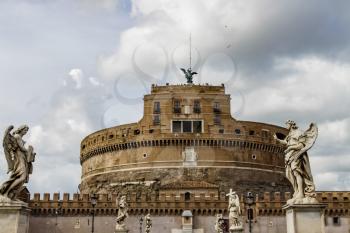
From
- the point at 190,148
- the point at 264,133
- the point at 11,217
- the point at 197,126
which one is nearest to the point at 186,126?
the point at 197,126

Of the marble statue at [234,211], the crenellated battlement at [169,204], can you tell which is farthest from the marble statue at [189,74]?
the marble statue at [234,211]

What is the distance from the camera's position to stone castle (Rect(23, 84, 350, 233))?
2140 inches

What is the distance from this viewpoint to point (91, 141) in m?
70.5

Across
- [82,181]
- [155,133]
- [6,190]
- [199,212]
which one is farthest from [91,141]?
[6,190]

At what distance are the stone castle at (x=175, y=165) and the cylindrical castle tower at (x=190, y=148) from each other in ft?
0.39

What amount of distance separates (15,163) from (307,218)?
6339mm

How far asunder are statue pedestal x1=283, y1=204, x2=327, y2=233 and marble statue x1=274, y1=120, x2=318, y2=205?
13cm

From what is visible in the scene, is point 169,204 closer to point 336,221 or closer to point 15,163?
point 336,221

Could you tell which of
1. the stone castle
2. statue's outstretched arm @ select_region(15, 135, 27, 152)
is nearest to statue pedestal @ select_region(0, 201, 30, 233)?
statue's outstretched arm @ select_region(15, 135, 27, 152)

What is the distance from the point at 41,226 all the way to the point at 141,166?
47.9 feet

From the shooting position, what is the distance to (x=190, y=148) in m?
62.2

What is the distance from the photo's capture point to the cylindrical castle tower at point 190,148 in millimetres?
62125

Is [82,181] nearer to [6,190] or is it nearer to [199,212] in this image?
[199,212]

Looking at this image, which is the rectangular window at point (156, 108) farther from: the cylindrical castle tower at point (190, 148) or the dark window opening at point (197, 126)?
the dark window opening at point (197, 126)
